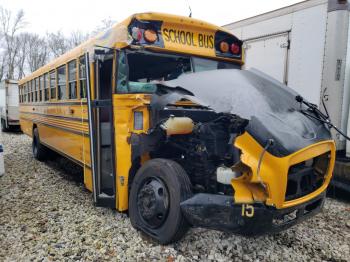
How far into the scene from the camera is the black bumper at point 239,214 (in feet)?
7.80

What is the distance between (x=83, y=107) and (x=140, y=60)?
1.21 metres

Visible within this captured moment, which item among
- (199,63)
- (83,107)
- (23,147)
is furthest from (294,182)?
(23,147)

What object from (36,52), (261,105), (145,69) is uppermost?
(36,52)

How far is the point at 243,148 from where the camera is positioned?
2.38 metres

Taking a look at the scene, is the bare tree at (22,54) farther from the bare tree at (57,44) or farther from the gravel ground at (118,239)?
the gravel ground at (118,239)

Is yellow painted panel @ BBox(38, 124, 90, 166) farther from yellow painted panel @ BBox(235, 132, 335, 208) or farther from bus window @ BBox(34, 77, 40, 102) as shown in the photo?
yellow painted panel @ BBox(235, 132, 335, 208)

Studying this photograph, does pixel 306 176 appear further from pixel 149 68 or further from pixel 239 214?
pixel 149 68

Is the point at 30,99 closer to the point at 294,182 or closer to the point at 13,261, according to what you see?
the point at 13,261

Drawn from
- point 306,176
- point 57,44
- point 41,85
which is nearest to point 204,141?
point 306,176

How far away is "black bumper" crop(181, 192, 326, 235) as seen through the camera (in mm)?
2377

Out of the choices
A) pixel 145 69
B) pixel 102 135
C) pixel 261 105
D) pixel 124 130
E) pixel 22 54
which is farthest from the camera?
pixel 22 54

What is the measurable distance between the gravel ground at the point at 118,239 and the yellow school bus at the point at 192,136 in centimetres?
24

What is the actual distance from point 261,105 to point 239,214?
90cm

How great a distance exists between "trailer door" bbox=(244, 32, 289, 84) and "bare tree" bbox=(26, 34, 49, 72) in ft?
142
